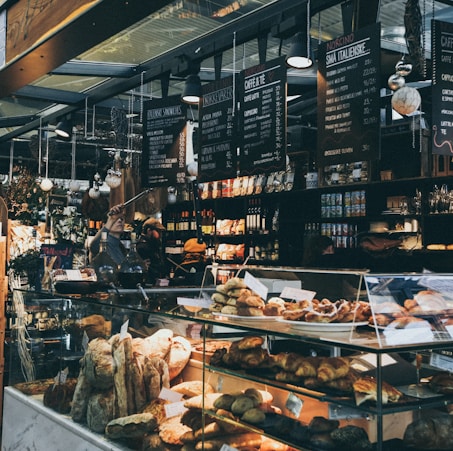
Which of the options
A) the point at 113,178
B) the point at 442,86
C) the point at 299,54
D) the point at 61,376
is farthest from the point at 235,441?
the point at 113,178

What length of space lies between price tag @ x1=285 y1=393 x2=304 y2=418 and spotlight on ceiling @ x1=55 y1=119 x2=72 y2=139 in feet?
22.2

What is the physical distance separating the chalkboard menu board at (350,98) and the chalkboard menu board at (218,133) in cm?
106

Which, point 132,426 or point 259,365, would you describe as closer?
point 259,365

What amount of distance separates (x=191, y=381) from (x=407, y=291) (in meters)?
1.18

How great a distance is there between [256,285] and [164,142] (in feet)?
13.1

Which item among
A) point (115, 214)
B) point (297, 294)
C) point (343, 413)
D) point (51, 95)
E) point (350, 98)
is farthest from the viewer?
point (51, 95)

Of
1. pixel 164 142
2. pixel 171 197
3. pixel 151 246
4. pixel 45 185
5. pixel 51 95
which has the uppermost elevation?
pixel 51 95

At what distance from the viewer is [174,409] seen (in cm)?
267

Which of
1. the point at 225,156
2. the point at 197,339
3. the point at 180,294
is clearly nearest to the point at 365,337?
the point at 197,339

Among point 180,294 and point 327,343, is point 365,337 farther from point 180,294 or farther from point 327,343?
point 180,294

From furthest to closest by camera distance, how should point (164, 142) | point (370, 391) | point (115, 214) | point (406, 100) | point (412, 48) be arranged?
point (164, 142) < point (115, 214) < point (406, 100) < point (412, 48) < point (370, 391)

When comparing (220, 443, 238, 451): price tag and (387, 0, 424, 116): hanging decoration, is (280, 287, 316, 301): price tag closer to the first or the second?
(220, 443, 238, 451): price tag

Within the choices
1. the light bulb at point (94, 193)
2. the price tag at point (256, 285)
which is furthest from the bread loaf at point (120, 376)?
the light bulb at point (94, 193)

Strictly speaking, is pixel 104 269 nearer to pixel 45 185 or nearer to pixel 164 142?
pixel 164 142
